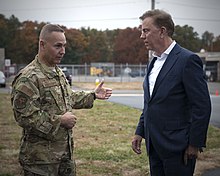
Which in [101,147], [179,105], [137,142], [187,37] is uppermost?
[187,37]

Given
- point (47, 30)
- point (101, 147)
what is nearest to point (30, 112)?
point (47, 30)

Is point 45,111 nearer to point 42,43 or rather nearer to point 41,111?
point 41,111

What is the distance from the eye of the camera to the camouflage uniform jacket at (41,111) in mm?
2725

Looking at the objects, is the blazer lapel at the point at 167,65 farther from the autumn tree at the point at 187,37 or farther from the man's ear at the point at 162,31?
the autumn tree at the point at 187,37

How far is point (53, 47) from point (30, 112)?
60cm

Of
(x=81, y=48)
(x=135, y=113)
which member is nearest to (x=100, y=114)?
(x=135, y=113)

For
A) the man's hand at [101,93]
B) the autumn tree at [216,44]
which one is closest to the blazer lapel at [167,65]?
the man's hand at [101,93]

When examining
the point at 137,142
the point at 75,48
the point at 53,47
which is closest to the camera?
the point at 53,47

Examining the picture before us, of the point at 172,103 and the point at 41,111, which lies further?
the point at 172,103

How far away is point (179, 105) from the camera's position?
3.03 metres

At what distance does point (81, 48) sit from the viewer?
71250 millimetres

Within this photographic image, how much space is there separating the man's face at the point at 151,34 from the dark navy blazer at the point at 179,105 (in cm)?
17

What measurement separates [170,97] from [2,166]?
12.2ft

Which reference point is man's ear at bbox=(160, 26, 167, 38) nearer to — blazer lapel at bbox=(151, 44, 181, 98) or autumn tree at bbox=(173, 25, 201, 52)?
blazer lapel at bbox=(151, 44, 181, 98)
